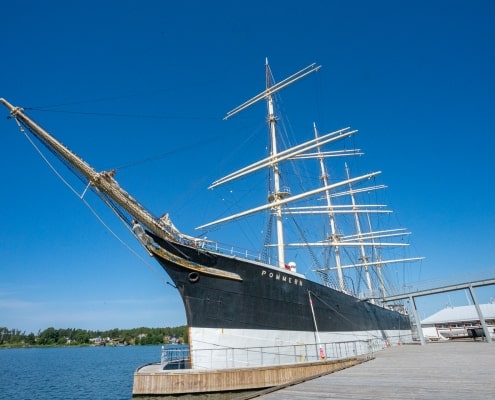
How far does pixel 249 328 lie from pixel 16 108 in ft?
43.5

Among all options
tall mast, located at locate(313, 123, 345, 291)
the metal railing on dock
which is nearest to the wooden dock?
the metal railing on dock

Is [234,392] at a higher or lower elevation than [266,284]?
lower

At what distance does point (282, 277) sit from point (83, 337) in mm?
150770

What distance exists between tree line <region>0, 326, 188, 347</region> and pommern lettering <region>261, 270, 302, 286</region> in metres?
117

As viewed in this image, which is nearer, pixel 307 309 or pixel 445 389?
pixel 445 389

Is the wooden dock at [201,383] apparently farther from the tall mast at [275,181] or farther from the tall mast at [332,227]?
the tall mast at [332,227]

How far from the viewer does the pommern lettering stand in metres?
15.9

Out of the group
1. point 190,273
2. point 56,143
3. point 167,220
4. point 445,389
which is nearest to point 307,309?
point 190,273

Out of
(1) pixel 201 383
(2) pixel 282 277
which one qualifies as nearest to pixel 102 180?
(1) pixel 201 383

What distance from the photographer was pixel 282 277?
1658 cm

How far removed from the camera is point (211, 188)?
24.9 metres

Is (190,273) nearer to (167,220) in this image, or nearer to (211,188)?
(167,220)

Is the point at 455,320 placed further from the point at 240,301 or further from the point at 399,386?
the point at 399,386

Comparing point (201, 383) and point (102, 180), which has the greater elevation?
point (102, 180)
